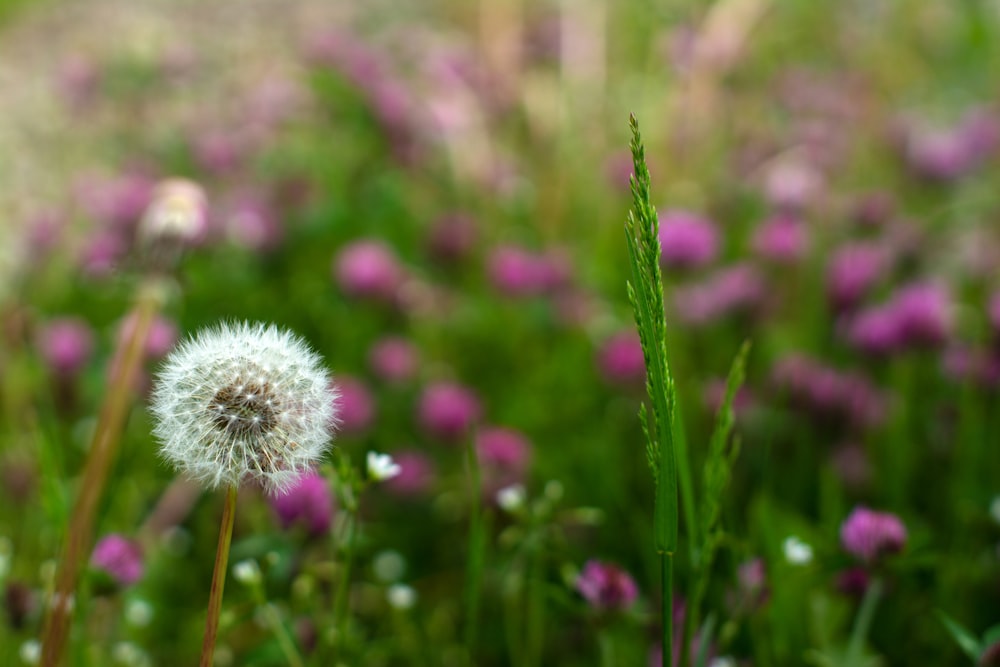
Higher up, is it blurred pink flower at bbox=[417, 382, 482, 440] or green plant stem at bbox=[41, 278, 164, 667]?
blurred pink flower at bbox=[417, 382, 482, 440]

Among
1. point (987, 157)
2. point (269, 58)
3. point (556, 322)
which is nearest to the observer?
point (556, 322)

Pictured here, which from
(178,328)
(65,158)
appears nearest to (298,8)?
(65,158)

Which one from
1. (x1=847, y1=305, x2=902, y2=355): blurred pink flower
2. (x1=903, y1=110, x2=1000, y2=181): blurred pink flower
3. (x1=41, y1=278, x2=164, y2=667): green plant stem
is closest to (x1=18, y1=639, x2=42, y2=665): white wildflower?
(x1=41, y1=278, x2=164, y2=667): green plant stem

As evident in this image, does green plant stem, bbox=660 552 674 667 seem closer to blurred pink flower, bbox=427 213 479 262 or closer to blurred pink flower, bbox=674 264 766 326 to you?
blurred pink flower, bbox=674 264 766 326

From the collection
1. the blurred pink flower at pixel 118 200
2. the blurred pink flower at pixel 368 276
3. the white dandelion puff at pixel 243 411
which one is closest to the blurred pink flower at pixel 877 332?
the blurred pink flower at pixel 368 276

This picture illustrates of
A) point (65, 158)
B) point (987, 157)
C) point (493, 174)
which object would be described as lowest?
point (987, 157)

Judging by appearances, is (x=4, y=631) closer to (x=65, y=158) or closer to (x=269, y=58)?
(x=65, y=158)

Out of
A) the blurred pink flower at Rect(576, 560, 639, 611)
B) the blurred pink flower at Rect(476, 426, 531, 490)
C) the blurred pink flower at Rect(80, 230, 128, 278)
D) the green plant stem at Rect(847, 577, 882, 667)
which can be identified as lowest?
the green plant stem at Rect(847, 577, 882, 667)

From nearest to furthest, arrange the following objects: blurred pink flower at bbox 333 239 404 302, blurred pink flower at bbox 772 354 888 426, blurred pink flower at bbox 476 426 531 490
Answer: blurred pink flower at bbox 476 426 531 490
blurred pink flower at bbox 772 354 888 426
blurred pink flower at bbox 333 239 404 302
